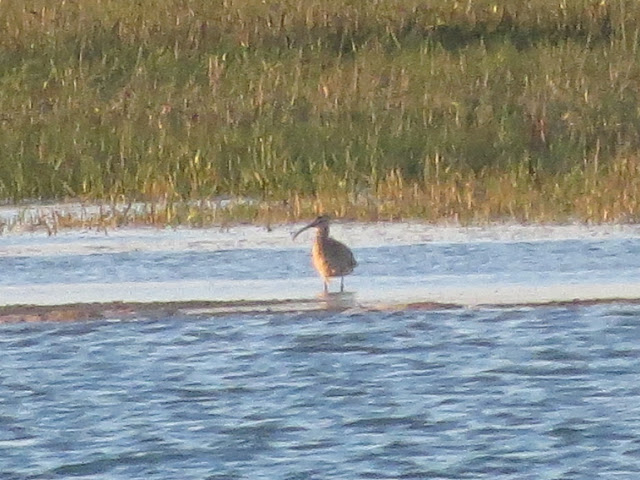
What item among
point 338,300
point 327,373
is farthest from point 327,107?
point 327,373

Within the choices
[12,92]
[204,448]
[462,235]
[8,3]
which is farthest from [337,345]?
[8,3]

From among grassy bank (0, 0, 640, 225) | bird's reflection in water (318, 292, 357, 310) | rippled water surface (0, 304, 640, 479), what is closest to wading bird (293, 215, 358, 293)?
bird's reflection in water (318, 292, 357, 310)

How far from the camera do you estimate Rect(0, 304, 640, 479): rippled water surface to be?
7.76m

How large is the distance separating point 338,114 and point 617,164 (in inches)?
99.0

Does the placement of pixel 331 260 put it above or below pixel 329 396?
above

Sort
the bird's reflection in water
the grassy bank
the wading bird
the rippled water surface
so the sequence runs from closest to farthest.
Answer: the rippled water surface < the bird's reflection in water < the wading bird < the grassy bank

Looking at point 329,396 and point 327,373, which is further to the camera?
point 327,373

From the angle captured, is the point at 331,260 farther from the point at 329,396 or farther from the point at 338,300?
the point at 329,396

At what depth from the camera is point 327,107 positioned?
1727 centimetres

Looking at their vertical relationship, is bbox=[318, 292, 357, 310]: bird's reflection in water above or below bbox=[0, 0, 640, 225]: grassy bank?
below

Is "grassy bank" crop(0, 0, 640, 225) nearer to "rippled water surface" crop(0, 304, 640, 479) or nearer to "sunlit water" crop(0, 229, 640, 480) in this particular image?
"sunlit water" crop(0, 229, 640, 480)

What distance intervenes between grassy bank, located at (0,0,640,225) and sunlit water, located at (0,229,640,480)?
2041mm

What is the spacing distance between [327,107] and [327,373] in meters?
8.08

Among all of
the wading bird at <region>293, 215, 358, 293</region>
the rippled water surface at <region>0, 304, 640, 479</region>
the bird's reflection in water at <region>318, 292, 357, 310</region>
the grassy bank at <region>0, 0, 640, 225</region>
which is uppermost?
the grassy bank at <region>0, 0, 640, 225</region>
